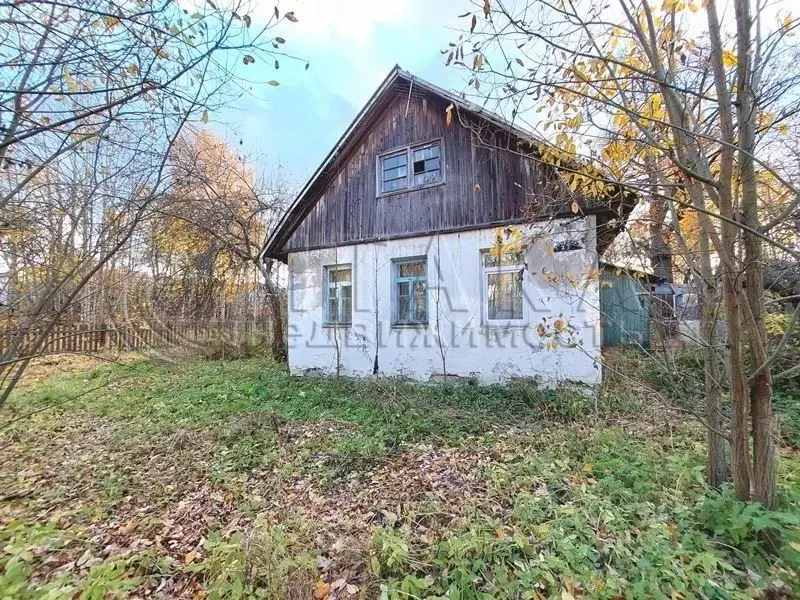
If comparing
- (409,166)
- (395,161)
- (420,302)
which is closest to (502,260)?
(420,302)

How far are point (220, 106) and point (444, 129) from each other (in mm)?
5661

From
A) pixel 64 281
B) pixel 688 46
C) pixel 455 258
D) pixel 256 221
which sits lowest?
pixel 64 281

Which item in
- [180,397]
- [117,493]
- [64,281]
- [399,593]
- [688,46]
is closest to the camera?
[399,593]

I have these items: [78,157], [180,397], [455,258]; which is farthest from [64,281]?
[455,258]

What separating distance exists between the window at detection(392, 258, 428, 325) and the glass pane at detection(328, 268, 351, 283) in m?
1.41

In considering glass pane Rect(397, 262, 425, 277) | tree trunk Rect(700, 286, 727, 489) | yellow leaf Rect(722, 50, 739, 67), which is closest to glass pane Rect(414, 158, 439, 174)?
glass pane Rect(397, 262, 425, 277)

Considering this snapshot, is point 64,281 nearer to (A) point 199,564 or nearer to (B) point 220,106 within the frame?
(B) point 220,106

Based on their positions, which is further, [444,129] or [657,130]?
[444,129]

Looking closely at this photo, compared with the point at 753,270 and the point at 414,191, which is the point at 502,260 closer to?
the point at 414,191

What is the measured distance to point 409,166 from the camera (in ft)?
26.5

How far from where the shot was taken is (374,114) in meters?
8.59

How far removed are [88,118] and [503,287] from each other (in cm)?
616

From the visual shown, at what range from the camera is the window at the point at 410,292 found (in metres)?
7.84

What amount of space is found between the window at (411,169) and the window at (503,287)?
2.18 m
